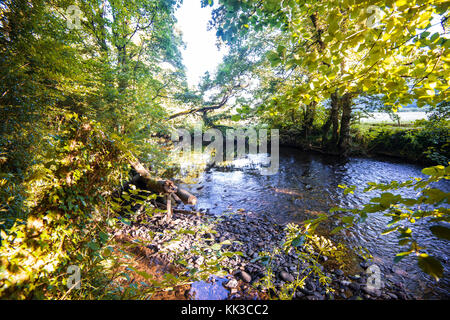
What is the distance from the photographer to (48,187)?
4.95 ft

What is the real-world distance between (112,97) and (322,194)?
892 cm

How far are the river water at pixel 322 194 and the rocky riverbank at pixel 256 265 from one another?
1.74ft

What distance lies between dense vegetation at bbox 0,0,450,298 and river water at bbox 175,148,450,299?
160 centimetres

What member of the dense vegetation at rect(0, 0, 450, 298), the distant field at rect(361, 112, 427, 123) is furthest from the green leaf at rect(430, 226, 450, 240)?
the distant field at rect(361, 112, 427, 123)

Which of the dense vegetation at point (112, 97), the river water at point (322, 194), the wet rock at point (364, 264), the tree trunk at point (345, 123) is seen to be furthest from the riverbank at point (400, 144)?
the wet rock at point (364, 264)

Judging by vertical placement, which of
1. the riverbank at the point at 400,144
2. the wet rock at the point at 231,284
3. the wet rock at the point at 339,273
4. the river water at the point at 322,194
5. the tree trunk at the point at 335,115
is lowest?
the wet rock at the point at 231,284

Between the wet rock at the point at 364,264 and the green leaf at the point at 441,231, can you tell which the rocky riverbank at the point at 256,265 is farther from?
the green leaf at the point at 441,231

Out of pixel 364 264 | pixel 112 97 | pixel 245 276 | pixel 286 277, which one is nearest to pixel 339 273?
pixel 364 264

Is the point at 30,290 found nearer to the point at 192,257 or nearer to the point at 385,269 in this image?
the point at 192,257

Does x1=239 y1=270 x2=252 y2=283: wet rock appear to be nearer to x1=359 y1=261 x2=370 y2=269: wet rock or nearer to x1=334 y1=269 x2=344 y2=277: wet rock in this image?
x1=334 y1=269 x2=344 y2=277: wet rock

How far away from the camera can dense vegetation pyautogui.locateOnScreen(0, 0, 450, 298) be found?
1.25m

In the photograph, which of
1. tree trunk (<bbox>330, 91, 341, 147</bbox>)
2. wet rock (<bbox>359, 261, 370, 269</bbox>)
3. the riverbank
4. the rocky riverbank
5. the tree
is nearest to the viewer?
the tree

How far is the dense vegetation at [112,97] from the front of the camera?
125cm
